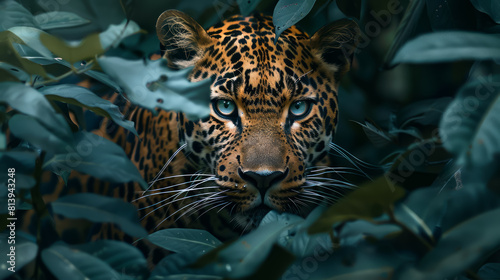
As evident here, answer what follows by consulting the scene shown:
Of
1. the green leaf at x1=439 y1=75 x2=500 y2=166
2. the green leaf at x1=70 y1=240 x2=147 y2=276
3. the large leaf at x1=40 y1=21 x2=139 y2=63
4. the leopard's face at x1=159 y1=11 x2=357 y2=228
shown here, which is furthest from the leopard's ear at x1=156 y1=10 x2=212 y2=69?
the green leaf at x1=439 y1=75 x2=500 y2=166

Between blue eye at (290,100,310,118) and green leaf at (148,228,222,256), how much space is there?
71cm

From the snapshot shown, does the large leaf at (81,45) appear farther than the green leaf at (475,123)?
Yes

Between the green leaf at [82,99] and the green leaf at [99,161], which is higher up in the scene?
the green leaf at [82,99]

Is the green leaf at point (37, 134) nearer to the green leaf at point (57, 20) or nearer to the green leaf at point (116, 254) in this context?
the green leaf at point (116, 254)

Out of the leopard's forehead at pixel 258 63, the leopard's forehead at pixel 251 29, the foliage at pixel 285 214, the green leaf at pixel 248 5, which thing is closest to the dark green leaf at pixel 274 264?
the foliage at pixel 285 214

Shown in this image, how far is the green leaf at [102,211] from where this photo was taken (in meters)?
1.12

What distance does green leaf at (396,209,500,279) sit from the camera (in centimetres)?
86

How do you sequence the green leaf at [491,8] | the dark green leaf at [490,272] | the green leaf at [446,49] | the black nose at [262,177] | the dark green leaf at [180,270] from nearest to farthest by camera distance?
the green leaf at [446,49] < the dark green leaf at [180,270] < the dark green leaf at [490,272] < the green leaf at [491,8] < the black nose at [262,177]

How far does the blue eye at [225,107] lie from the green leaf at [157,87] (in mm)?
666

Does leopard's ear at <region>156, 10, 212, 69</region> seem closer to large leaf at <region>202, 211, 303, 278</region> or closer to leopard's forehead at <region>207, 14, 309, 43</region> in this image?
leopard's forehead at <region>207, 14, 309, 43</region>

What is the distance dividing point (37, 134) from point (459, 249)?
882 millimetres

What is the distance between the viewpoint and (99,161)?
1165 mm

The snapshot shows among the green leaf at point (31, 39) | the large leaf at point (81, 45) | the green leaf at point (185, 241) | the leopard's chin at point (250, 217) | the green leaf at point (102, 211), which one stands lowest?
the leopard's chin at point (250, 217)

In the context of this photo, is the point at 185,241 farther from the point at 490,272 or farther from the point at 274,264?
the point at 490,272
